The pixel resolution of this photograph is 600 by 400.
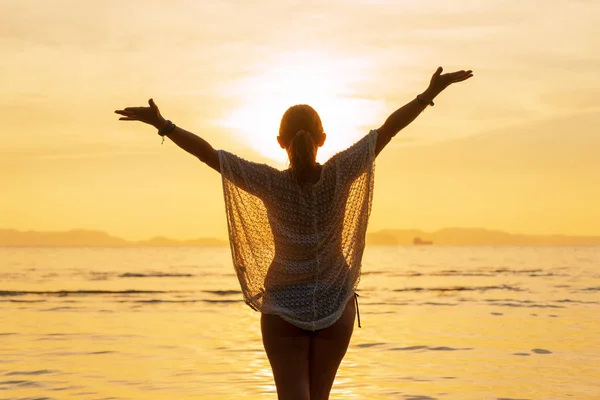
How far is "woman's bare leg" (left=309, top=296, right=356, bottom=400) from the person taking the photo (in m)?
3.86

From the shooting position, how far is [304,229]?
385 centimetres

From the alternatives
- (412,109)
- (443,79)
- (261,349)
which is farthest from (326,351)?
(261,349)

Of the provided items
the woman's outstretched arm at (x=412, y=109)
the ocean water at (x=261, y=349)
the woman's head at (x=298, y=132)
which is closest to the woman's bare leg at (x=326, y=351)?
the woman's head at (x=298, y=132)

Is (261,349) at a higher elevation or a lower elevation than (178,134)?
lower

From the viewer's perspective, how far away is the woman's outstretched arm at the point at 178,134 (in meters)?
3.82

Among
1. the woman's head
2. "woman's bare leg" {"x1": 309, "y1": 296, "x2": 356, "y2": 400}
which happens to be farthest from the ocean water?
the woman's head

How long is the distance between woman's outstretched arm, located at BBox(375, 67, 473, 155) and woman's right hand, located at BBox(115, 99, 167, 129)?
3.42 feet

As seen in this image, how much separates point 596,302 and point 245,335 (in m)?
13.1

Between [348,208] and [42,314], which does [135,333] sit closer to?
[42,314]

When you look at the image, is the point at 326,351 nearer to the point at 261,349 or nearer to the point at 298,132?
the point at 298,132

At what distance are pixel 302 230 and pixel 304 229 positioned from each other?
10 mm

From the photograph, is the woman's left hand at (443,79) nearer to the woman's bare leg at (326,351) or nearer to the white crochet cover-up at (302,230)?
the white crochet cover-up at (302,230)

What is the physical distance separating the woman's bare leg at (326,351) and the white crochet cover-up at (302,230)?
0.19 ft

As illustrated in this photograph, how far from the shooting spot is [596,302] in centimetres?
2491
